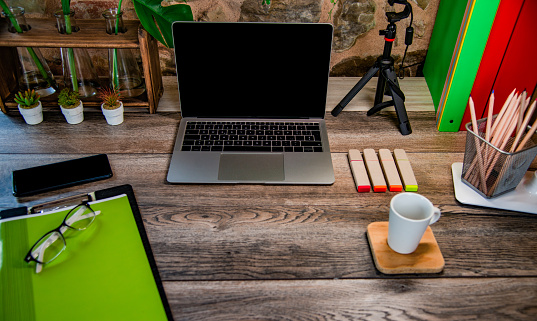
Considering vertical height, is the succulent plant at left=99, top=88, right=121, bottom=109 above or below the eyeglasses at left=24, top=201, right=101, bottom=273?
above

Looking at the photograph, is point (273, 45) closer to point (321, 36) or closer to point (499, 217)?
point (321, 36)

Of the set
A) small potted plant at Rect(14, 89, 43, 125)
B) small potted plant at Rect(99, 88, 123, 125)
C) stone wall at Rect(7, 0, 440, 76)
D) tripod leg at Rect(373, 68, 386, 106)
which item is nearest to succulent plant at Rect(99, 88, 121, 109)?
small potted plant at Rect(99, 88, 123, 125)

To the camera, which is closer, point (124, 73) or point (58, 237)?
point (58, 237)

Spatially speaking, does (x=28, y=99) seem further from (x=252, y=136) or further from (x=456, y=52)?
(x=456, y=52)

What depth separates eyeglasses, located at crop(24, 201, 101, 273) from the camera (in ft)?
2.44

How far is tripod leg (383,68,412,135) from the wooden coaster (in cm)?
37

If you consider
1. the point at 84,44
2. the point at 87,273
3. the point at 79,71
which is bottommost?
the point at 87,273

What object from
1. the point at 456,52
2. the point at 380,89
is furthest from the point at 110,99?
the point at 456,52

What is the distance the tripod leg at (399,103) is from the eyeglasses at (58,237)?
2.56 feet

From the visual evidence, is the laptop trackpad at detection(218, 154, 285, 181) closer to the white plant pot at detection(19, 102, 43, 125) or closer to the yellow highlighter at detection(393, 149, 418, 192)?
the yellow highlighter at detection(393, 149, 418, 192)

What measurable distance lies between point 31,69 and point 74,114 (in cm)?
20

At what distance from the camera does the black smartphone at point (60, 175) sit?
90 centimetres

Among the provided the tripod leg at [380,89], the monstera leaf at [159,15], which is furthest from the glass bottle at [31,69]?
the tripod leg at [380,89]

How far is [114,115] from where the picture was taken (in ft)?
3.61
